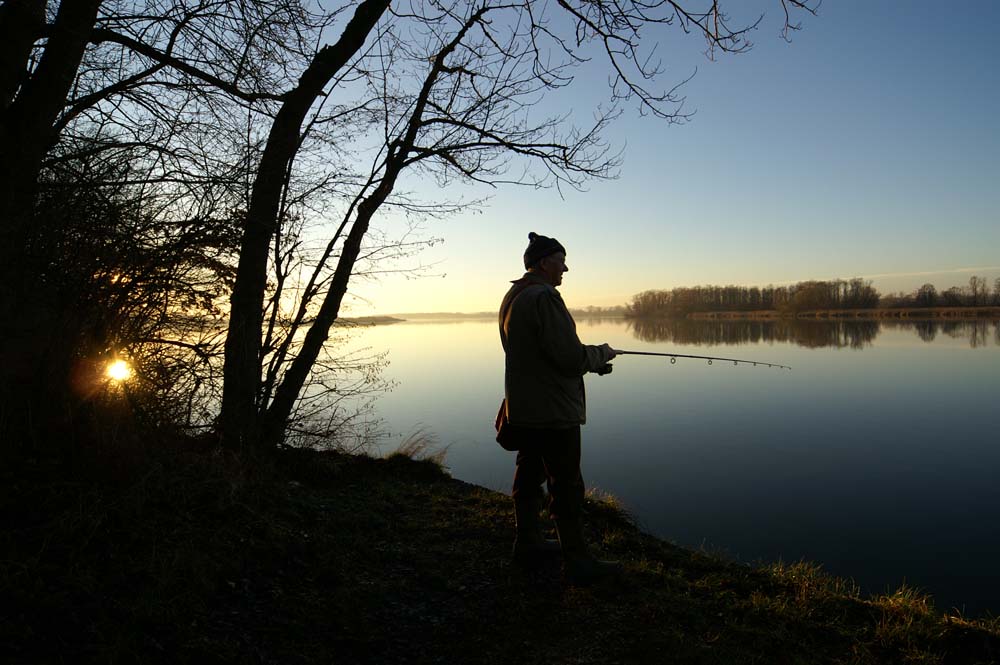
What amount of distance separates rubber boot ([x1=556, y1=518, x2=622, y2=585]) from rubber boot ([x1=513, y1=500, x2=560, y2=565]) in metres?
0.21

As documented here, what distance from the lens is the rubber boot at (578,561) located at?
352 centimetres

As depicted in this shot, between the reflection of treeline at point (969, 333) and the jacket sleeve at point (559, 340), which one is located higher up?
the jacket sleeve at point (559, 340)

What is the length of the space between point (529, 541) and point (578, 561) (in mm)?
383

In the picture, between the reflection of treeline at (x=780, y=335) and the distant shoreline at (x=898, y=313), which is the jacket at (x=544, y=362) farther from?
the distant shoreline at (x=898, y=313)

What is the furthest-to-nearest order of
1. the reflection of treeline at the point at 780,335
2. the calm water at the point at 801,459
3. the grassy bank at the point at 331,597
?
the reflection of treeline at the point at 780,335 → the calm water at the point at 801,459 → the grassy bank at the point at 331,597

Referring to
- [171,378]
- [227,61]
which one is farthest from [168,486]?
[227,61]

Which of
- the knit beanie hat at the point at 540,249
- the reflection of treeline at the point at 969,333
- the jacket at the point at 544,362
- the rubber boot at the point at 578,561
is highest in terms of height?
the knit beanie hat at the point at 540,249

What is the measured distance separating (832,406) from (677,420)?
15.2 feet

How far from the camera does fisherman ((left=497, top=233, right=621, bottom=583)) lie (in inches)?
139

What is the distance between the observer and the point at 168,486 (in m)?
3.18

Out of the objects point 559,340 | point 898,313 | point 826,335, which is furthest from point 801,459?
point 898,313

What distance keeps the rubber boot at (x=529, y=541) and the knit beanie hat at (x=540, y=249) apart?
5.39 feet

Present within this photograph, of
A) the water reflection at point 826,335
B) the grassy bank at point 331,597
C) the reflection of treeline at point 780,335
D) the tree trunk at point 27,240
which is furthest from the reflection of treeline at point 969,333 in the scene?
the tree trunk at point 27,240

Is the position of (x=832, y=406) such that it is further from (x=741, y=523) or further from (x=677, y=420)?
(x=741, y=523)
